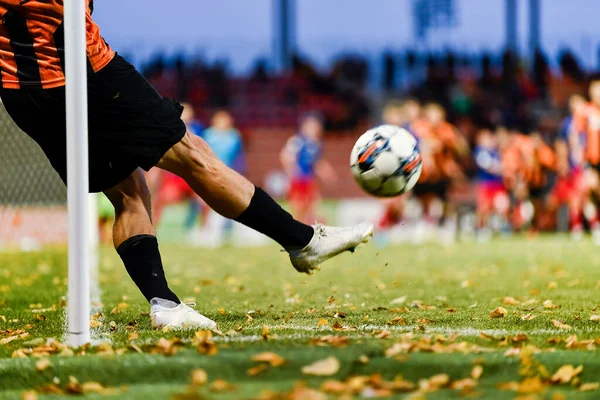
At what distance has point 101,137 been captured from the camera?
3975mm

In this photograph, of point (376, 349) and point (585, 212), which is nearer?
point (376, 349)

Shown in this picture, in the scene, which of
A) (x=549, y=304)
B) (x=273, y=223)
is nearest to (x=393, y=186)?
(x=273, y=223)

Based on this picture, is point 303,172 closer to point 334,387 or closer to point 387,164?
point 387,164

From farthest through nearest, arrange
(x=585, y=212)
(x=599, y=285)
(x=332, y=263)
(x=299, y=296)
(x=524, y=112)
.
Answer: (x=524, y=112) → (x=585, y=212) → (x=332, y=263) → (x=599, y=285) → (x=299, y=296)

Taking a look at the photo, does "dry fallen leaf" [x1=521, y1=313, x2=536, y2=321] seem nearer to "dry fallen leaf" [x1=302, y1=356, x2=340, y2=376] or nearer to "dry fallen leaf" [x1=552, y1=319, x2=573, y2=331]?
"dry fallen leaf" [x1=552, y1=319, x2=573, y2=331]

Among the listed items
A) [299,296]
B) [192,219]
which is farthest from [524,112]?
[299,296]

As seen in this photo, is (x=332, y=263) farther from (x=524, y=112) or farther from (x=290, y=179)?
(x=524, y=112)

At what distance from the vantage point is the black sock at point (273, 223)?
4.31 meters

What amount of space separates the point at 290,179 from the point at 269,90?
1075 centimetres

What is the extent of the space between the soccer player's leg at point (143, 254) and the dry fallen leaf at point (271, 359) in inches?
41.9

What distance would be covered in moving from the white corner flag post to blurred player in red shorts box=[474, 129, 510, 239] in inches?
571

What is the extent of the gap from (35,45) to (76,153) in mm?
804

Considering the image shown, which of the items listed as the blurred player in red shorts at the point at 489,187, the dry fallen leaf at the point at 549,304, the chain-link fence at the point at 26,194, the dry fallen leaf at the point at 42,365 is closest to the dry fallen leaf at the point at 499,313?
the dry fallen leaf at the point at 549,304

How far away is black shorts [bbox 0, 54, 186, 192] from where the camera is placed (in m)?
3.93
